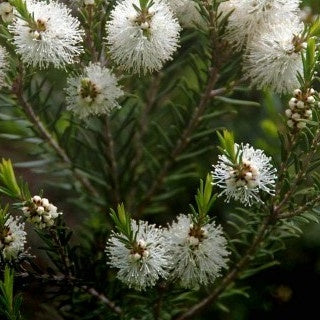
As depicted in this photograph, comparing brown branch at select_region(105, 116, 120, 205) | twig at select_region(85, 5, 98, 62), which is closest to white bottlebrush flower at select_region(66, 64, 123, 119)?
twig at select_region(85, 5, 98, 62)

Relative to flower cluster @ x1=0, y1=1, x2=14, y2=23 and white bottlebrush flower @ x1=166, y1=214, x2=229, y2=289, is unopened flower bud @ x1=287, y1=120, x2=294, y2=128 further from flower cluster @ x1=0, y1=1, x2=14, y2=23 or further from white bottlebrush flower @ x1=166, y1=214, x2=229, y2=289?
flower cluster @ x1=0, y1=1, x2=14, y2=23

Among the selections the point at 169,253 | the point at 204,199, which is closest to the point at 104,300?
the point at 169,253

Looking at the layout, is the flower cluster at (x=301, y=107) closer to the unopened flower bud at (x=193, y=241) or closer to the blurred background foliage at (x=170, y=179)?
the unopened flower bud at (x=193, y=241)

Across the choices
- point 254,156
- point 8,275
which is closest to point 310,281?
point 254,156

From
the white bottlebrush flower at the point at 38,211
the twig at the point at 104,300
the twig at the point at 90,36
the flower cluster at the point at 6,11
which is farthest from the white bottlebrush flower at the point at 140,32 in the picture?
the twig at the point at 104,300

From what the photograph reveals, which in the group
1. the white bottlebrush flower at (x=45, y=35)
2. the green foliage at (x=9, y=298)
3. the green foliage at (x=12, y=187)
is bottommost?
the green foliage at (x=9, y=298)

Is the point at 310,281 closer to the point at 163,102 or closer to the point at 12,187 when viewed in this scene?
the point at 163,102

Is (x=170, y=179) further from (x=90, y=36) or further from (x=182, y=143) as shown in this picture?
(x=90, y=36)
